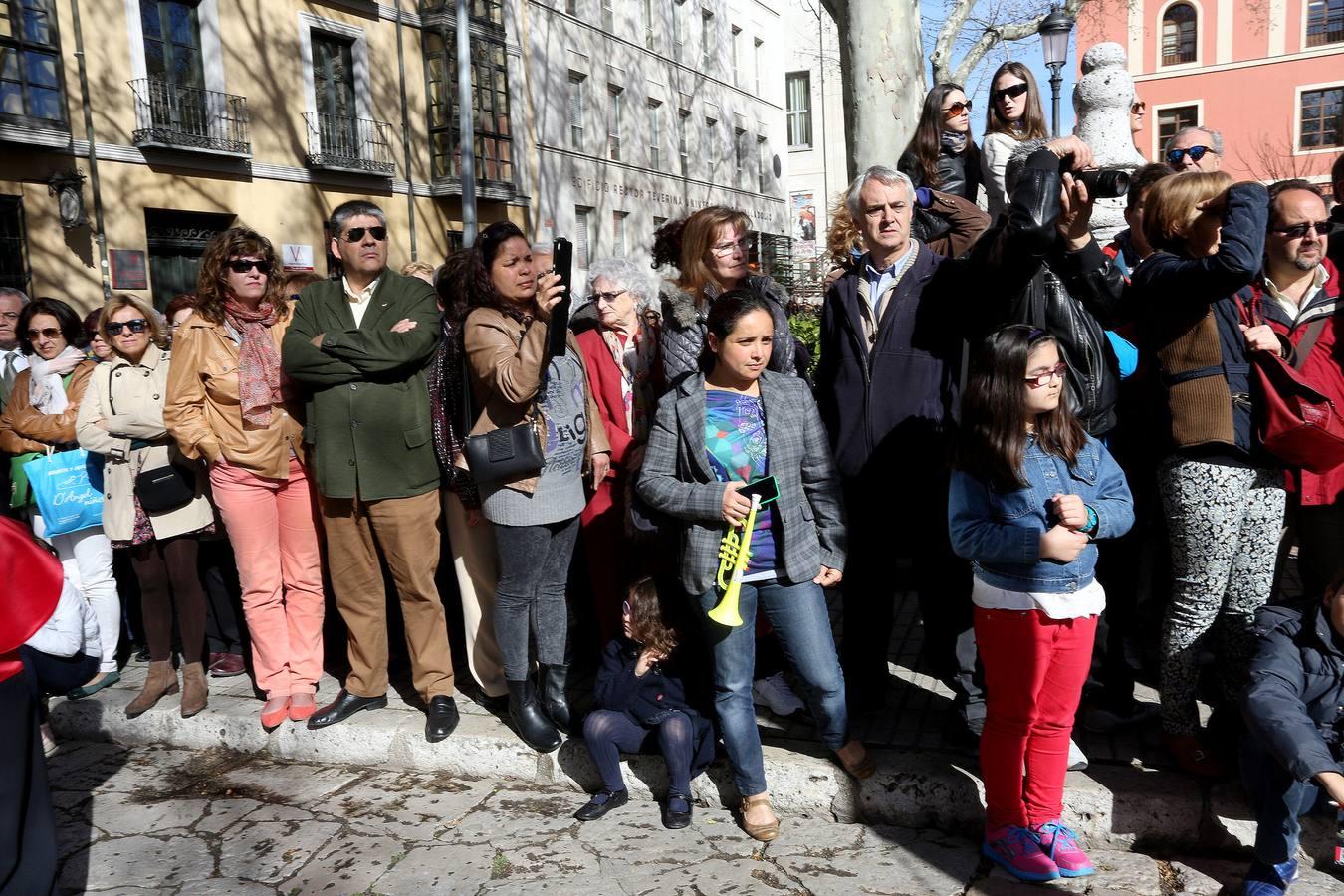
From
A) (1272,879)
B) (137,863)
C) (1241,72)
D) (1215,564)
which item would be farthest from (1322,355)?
(1241,72)

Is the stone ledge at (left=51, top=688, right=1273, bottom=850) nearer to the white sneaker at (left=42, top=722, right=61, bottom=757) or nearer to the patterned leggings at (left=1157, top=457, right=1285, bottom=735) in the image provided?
the white sneaker at (left=42, top=722, right=61, bottom=757)

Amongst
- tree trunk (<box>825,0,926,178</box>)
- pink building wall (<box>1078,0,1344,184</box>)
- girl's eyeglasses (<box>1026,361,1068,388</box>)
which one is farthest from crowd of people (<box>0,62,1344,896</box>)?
pink building wall (<box>1078,0,1344,184</box>)

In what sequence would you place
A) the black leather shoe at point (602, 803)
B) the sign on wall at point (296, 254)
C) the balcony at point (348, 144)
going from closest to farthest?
the black leather shoe at point (602, 803), the sign on wall at point (296, 254), the balcony at point (348, 144)

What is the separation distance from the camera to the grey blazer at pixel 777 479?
3391 millimetres

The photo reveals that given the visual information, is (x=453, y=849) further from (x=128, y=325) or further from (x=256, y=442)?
(x=128, y=325)

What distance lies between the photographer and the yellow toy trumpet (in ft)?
10.9

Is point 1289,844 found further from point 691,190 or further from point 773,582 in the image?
point 691,190

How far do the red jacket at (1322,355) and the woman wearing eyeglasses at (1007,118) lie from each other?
1.50 meters

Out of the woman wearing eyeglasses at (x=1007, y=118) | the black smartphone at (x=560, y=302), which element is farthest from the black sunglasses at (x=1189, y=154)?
the black smartphone at (x=560, y=302)

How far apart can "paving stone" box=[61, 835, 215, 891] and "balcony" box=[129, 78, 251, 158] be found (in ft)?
46.2

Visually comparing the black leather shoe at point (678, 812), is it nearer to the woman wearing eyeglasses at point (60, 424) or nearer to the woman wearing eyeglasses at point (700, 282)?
the woman wearing eyeglasses at point (700, 282)

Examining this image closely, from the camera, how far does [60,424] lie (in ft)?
17.0

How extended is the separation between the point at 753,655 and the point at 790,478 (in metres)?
0.61

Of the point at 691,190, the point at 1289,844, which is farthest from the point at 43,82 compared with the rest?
the point at 691,190
